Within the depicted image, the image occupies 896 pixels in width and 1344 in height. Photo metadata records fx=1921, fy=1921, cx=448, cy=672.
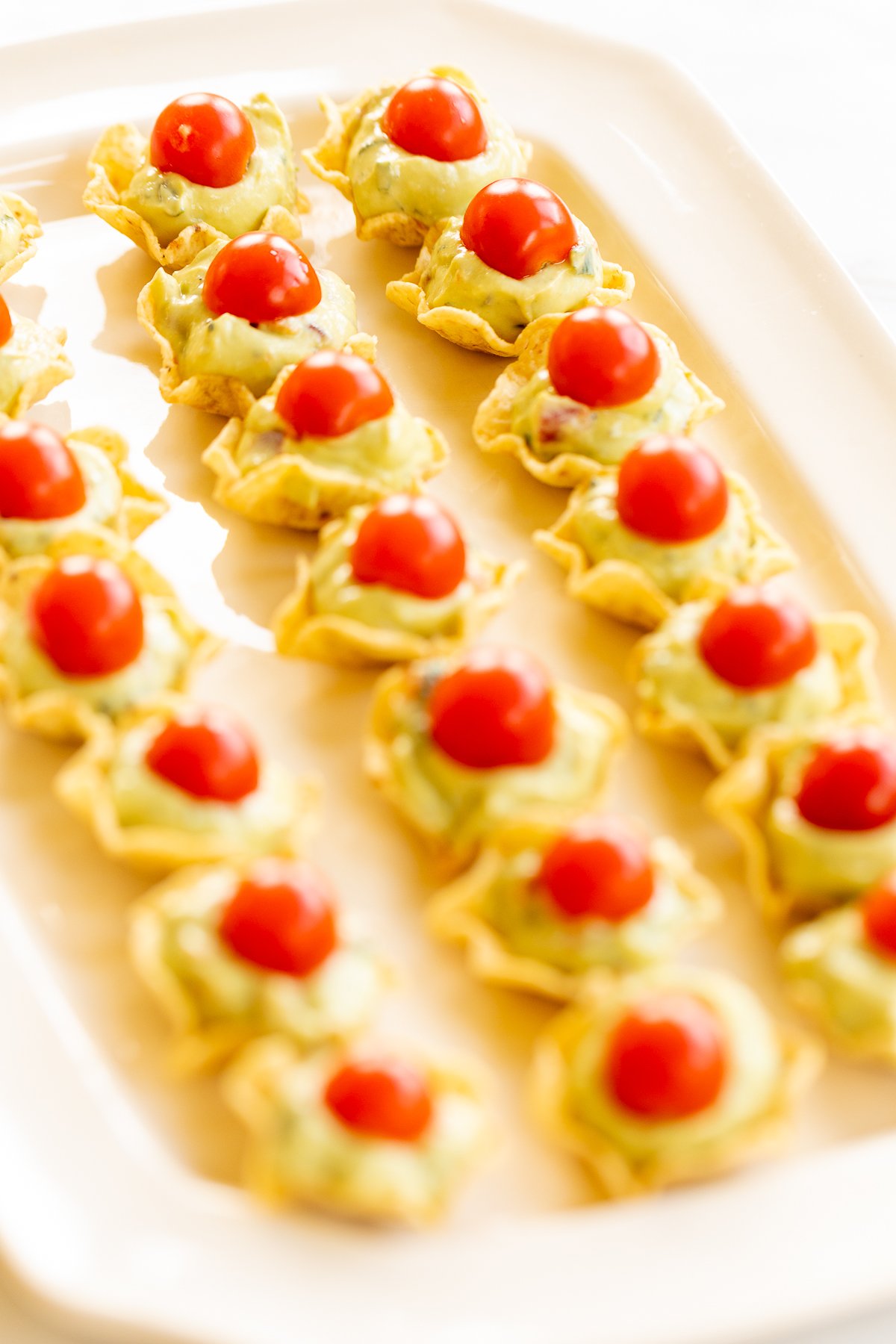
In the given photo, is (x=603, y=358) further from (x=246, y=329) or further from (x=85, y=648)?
(x=85, y=648)

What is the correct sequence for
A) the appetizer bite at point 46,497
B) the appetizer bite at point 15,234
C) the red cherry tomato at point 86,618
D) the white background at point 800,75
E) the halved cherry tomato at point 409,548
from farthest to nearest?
the white background at point 800,75 < the appetizer bite at point 15,234 < the appetizer bite at point 46,497 < the halved cherry tomato at point 409,548 < the red cherry tomato at point 86,618

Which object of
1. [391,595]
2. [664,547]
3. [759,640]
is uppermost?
[759,640]

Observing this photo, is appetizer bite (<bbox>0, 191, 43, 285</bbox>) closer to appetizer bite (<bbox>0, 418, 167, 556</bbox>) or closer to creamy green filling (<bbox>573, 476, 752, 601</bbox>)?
appetizer bite (<bbox>0, 418, 167, 556</bbox>)

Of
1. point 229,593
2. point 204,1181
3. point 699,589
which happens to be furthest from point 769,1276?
point 229,593

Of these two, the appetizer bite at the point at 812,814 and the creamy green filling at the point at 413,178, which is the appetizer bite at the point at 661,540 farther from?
the creamy green filling at the point at 413,178

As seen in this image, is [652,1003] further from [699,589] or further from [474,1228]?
[699,589]

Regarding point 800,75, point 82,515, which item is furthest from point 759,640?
point 800,75

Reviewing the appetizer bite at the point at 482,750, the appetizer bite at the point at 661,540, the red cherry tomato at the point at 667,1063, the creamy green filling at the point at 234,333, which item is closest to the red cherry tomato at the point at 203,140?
the creamy green filling at the point at 234,333

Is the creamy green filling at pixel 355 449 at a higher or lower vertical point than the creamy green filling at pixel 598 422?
lower
